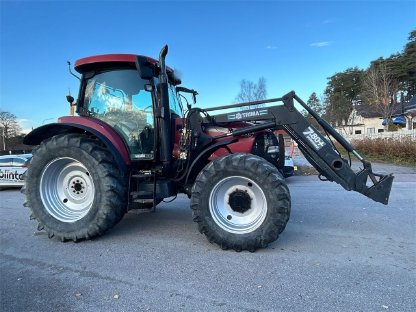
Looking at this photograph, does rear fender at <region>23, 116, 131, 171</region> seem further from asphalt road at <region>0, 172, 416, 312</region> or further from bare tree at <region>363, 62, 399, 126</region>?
bare tree at <region>363, 62, 399, 126</region>

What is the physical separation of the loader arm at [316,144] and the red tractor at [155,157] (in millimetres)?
13

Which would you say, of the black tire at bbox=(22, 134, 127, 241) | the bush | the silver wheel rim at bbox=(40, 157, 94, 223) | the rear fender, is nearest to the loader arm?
the rear fender

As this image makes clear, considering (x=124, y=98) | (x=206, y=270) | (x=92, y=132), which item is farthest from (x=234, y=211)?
(x=124, y=98)

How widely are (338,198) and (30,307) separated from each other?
6.65 meters

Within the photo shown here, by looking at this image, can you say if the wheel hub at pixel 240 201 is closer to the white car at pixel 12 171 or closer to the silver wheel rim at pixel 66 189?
the silver wheel rim at pixel 66 189

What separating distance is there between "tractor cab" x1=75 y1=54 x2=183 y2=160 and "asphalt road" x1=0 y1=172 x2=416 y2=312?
4.58 ft

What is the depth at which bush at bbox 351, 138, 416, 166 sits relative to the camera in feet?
55.3

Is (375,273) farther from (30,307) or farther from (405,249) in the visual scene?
(30,307)

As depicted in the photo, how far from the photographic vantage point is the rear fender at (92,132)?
4688 mm

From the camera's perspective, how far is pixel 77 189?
4980mm

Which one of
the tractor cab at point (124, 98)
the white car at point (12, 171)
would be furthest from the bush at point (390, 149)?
the white car at point (12, 171)

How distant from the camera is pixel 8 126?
139 ft

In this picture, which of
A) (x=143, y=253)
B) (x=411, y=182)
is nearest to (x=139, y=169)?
(x=143, y=253)

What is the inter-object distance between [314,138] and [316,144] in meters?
0.08
